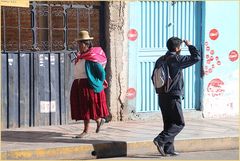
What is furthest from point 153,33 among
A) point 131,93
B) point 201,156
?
point 201,156

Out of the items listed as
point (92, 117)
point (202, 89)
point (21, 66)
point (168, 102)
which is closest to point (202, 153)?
point (168, 102)

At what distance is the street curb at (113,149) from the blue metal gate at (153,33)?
1.84m

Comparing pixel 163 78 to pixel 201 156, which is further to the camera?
pixel 201 156

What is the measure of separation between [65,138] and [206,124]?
8.70ft

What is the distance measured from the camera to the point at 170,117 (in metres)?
7.22

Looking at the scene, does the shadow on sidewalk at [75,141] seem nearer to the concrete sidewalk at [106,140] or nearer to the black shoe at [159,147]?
the concrete sidewalk at [106,140]

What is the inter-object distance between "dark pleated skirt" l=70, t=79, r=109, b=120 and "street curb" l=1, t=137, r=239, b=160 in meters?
0.54

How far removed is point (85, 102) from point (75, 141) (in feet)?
1.90

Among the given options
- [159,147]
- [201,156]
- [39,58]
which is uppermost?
[39,58]

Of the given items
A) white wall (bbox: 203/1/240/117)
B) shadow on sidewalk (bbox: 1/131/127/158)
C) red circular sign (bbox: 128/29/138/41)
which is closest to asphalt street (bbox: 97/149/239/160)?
shadow on sidewalk (bbox: 1/131/127/158)

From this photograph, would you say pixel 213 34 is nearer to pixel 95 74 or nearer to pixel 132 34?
pixel 132 34

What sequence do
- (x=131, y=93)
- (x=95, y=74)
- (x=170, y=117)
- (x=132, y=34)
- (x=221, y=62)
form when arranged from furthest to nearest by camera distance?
(x=221, y=62), (x=131, y=93), (x=132, y=34), (x=95, y=74), (x=170, y=117)

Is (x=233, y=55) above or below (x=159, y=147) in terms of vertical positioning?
above

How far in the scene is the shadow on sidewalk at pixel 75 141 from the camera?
296 inches
